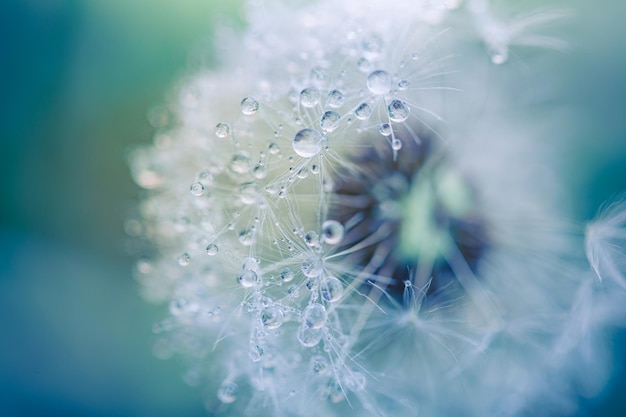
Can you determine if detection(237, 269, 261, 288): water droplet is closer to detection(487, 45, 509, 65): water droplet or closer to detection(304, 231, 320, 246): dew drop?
detection(304, 231, 320, 246): dew drop

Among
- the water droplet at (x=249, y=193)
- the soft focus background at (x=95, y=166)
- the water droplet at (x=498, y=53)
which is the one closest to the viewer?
the water droplet at (x=249, y=193)

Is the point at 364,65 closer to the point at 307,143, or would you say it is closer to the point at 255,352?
the point at 307,143

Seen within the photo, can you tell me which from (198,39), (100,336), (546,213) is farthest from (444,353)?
(198,39)

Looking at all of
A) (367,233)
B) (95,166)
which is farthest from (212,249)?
(95,166)

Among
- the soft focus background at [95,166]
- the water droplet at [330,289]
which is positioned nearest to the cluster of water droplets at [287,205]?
the water droplet at [330,289]

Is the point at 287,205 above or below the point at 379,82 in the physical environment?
below

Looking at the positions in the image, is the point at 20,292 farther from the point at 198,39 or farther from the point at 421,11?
the point at 421,11

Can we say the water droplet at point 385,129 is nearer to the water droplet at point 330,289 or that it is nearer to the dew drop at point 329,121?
the dew drop at point 329,121

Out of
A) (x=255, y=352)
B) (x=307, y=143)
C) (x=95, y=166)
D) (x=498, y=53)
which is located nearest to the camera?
(x=307, y=143)
